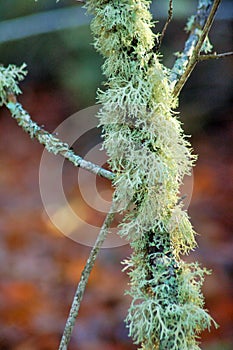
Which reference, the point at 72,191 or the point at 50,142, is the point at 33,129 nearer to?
the point at 50,142

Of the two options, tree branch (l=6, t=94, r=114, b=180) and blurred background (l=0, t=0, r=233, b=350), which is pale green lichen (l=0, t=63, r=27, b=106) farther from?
blurred background (l=0, t=0, r=233, b=350)

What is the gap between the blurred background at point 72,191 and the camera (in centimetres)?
143

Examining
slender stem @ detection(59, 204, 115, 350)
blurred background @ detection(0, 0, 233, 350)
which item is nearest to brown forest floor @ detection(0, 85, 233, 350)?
blurred background @ detection(0, 0, 233, 350)

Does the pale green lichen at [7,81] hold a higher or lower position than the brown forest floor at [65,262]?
lower

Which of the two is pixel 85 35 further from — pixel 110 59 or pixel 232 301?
pixel 110 59

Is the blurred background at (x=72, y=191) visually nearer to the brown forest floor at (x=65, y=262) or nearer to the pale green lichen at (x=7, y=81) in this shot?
the brown forest floor at (x=65, y=262)

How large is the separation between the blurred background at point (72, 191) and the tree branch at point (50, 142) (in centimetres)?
102

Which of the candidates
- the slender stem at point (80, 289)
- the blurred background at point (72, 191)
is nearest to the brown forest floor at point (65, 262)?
the blurred background at point (72, 191)

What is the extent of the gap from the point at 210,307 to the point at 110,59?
1.26 meters

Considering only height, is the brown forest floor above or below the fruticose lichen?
above

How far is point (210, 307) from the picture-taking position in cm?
147

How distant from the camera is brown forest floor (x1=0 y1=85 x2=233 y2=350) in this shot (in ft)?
4.53

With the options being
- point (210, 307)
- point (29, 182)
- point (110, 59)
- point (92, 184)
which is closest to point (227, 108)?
point (92, 184)

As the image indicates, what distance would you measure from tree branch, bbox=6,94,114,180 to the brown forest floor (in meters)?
1.02
